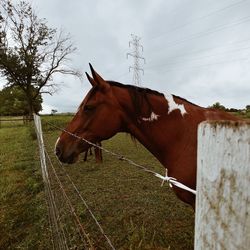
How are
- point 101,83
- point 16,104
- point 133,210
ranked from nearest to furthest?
point 101,83 < point 133,210 < point 16,104

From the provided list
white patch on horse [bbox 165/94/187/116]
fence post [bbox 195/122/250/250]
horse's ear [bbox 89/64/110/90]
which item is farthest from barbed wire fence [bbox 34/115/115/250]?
fence post [bbox 195/122/250/250]

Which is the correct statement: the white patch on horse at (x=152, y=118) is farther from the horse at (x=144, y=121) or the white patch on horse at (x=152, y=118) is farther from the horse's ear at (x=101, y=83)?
the horse's ear at (x=101, y=83)

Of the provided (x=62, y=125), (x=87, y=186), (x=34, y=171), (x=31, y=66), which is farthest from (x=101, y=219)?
(x=31, y=66)

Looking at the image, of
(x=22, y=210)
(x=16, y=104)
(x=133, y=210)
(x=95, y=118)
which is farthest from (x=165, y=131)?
(x=16, y=104)

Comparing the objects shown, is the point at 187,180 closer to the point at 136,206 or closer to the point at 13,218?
the point at 136,206

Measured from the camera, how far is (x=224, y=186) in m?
0.52

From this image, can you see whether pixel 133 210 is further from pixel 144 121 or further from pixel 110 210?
pixel 144 121

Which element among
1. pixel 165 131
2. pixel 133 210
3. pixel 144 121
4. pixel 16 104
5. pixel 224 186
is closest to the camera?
pixel 224 186

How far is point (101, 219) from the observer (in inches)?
157

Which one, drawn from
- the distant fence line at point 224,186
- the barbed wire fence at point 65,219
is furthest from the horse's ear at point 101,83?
the distant fence line at point 224,186

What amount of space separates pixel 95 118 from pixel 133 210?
197cm

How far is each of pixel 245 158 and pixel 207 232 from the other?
179 millimetres

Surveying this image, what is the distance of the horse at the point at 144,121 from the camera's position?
254 centimetres

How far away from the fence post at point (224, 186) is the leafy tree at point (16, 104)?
143 ft
